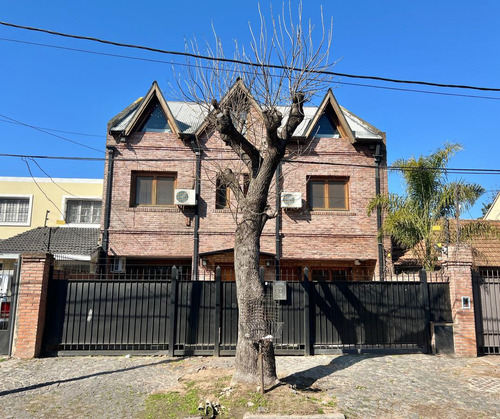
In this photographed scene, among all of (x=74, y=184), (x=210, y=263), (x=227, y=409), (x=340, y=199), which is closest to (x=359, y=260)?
(x=340, y=199)

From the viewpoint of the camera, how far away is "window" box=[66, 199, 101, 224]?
22125mm

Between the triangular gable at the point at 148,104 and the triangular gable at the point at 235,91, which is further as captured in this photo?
the triangular gable at the point at 148,104

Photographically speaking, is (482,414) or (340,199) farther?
(340,199)

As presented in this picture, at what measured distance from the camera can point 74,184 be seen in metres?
22.7

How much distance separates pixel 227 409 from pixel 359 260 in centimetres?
1035

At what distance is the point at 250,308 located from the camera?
7039mm

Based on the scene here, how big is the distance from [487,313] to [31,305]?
1031 cm

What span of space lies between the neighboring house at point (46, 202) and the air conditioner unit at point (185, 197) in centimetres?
888

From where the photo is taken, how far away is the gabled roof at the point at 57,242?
15.5 metres

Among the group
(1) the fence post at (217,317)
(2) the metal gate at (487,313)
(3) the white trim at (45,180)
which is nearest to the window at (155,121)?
(3) the white trim at (45,180)

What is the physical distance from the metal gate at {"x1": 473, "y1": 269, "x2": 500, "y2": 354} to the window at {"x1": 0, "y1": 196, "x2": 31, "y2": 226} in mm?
20907

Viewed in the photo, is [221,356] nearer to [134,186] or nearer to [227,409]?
[227,409]

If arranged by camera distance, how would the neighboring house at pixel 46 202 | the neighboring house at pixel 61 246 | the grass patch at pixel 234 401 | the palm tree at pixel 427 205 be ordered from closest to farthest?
1. the grass patch at pixel 234 401
2. the palm tree at pixel 427 205
3. the neighboring house at pixel 61 246
4. the neighboring house at pixel 46 202

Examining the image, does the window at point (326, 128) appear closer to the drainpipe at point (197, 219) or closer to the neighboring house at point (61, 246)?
the drainpipe at point (197, 219)
